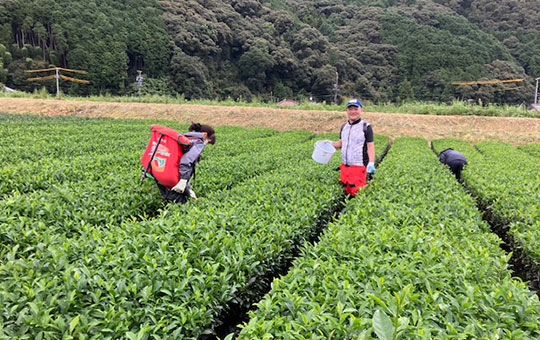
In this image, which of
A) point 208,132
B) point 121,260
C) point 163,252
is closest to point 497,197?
point 208,132

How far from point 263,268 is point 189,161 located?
197cm

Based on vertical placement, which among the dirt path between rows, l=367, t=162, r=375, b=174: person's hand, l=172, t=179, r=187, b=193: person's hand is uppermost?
l=367, t=162, r=375, b=174: person's hand

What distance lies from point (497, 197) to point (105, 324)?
5547 millimetres

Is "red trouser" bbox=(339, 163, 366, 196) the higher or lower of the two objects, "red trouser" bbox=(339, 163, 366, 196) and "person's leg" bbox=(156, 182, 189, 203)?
the higher

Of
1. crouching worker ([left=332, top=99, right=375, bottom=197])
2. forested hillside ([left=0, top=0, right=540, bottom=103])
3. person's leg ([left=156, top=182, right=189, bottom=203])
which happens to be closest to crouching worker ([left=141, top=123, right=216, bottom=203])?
person's leg ([left=156, top=182, right=189, bottom=203])

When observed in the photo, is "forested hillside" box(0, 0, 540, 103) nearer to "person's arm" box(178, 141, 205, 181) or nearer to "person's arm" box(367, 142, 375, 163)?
"person's arm" box(367, 142, 375, 163)

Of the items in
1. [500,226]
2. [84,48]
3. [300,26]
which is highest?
[300,26]

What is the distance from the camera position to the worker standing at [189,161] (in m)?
4.20

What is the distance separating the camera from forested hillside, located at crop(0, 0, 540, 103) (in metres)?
44.1

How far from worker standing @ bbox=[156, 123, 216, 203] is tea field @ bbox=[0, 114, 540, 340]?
0.32 m

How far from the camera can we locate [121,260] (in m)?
2.44

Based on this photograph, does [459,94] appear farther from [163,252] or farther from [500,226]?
[163,252]

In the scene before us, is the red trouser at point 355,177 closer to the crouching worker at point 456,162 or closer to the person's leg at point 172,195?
the person's leg at point 172,195

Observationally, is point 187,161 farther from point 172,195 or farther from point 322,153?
point 322,153
